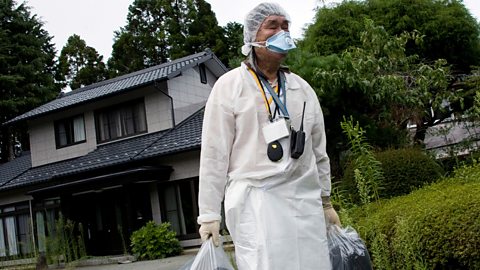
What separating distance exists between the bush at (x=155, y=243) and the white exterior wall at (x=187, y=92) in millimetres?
3955

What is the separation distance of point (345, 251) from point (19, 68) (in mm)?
28314

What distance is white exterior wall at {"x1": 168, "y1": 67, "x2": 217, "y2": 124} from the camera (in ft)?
57.3

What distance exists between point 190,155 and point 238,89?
13062 mm

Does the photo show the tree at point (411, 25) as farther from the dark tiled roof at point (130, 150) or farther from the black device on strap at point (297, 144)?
the black device on strap at point (297, 144)

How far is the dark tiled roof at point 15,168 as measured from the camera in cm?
2191

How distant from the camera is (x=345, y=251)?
119 inches

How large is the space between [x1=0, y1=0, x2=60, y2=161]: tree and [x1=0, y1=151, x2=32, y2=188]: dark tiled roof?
383cm

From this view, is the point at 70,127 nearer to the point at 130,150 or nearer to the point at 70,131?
the point at 70,131

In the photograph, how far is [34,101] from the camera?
92.5ft

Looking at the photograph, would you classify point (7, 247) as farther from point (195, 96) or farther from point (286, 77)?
point (286, 77)

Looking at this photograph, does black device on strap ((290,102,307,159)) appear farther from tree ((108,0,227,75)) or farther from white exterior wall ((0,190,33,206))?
tree ((108,0,227,75))

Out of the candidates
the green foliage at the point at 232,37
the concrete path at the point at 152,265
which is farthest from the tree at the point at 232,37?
the concrete path at the point at 152,265

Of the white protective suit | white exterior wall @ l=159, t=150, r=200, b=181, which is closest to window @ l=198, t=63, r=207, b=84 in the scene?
white exterior wall @ l=159, t=150, r=200, b=181

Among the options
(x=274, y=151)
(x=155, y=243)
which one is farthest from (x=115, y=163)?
(x=274, y=151)
